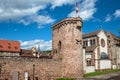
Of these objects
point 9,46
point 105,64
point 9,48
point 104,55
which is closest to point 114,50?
point 104,55

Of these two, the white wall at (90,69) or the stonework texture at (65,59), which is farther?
the white wall at (90,69)

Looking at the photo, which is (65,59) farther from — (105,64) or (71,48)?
(105,64)

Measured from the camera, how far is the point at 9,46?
52.8 m

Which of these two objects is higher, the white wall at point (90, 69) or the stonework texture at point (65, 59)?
the stonework texture at point (65, 59)

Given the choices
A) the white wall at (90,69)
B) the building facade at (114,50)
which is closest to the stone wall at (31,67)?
the white wall at (90,69)

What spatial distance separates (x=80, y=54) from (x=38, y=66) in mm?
7044

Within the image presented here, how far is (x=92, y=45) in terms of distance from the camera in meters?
43.3

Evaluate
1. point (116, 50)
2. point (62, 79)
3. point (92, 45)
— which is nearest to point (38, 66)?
point (62, 79)

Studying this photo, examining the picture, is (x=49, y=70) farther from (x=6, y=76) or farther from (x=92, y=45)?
(x=92, y=45)

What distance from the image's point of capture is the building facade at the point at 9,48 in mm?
50678

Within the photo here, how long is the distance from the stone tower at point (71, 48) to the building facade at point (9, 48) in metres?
27.3

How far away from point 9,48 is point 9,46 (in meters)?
0.77

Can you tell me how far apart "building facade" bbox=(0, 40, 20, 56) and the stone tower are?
27297 mm

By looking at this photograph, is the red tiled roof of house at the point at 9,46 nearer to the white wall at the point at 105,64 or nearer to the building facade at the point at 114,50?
the white wall at the point at 105,64
